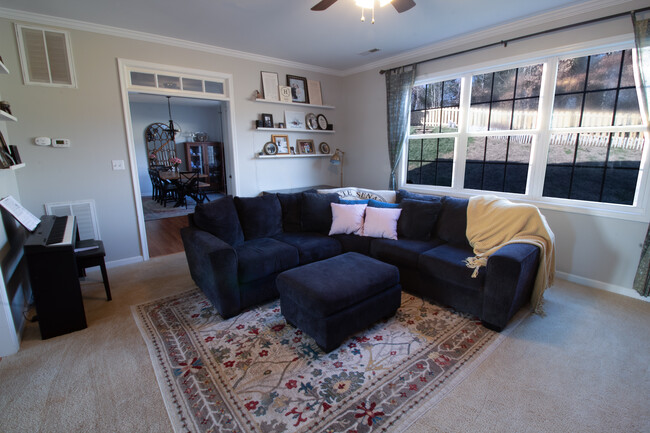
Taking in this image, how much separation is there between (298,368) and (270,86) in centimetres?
397

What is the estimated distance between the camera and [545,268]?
2.50 metres

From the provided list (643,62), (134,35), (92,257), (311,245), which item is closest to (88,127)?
(134,35)

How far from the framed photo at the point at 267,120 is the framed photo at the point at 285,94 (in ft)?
1.06

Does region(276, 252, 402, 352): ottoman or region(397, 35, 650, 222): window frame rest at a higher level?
region(397, 35, 650, 222): window frame

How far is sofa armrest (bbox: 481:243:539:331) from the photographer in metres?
2.21

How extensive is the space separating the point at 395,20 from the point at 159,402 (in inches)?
149

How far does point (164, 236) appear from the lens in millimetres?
4961

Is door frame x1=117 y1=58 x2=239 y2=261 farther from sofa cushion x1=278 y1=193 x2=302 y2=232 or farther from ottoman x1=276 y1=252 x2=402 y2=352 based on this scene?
ottoman x1=276 y1=252 x2=402 y2=352

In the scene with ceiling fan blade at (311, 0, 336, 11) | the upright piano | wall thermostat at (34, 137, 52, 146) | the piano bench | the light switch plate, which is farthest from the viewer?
the light switch plate

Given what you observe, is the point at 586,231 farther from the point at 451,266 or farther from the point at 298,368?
the point at 298,368

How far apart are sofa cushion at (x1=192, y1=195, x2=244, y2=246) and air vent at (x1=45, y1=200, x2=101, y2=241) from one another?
4.72ft

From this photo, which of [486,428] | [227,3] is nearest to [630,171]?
[486,428]

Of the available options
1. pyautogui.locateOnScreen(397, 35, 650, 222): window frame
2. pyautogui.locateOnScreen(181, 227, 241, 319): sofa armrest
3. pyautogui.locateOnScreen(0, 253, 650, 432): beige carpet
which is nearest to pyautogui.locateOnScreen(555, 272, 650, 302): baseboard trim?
pyautogui.locateOnScreen(0, 253, 650, 432): beige carpet

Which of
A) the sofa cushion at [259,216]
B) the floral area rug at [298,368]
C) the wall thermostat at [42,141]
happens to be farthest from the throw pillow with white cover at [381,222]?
the wall thermostat at [42,141]
